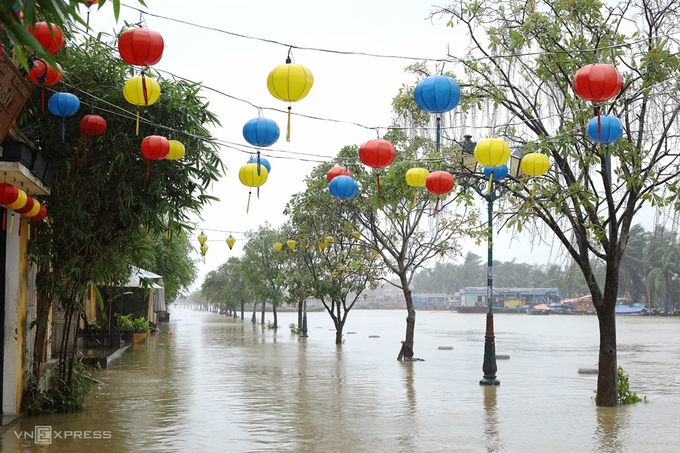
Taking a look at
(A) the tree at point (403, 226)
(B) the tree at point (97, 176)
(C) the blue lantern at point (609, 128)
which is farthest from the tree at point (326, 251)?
(C) the blue lantern at point (609, 128)

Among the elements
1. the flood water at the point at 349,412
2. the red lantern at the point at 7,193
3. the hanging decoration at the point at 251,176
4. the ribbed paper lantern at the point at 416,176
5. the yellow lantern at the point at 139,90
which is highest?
the yellow lantern at the point at 139,90

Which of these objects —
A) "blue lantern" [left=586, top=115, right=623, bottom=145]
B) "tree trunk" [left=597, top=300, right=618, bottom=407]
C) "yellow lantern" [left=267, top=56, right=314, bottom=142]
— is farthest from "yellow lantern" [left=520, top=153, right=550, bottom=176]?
"yellow lantern" [left=267, top=56, right=314, bottom=142]

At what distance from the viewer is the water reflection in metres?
8.78

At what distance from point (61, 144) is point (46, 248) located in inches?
66.8

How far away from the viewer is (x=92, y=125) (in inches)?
365

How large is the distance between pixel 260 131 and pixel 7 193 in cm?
350

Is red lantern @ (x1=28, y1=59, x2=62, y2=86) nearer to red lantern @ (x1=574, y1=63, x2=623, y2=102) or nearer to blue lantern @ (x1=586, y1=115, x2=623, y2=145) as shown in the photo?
red lantern @ (x1=574, y1=63, x2=623, y2=102)

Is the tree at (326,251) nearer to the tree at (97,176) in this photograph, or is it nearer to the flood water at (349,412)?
the flood water at (349,412)

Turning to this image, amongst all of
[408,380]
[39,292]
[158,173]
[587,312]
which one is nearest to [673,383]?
[408,380]

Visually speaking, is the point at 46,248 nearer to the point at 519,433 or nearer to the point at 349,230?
the point at 519,433

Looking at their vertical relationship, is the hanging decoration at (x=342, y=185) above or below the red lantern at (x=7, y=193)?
above

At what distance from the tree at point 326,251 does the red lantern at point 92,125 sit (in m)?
14.7

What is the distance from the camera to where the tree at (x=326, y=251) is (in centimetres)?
2495

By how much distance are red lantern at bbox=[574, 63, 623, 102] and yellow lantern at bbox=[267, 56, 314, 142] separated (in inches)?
136
